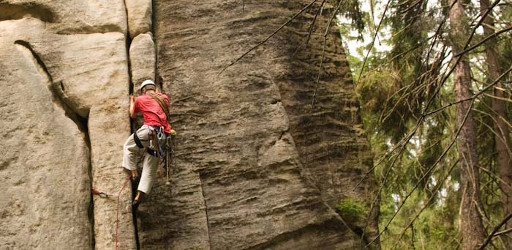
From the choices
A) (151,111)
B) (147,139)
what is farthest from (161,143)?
(151,111)

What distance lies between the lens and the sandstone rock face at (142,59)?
751cm

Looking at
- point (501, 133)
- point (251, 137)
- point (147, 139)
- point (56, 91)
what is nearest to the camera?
point (147, 139)

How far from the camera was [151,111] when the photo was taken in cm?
675

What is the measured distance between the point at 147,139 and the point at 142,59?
1.49m

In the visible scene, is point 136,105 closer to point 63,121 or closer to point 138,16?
point 63,121

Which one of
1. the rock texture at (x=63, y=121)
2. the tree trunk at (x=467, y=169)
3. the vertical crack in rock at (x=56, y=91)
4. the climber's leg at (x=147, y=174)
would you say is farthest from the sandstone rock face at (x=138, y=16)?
the tree trunk at (x=467, y=169)

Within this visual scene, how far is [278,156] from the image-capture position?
743cm

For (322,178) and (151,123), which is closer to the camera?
(151,123)

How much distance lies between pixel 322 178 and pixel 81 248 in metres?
3.35

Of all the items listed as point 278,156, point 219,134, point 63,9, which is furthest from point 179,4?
point 278,156

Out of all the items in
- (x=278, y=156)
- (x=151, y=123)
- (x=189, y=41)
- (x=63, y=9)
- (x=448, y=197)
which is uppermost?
(x=63, y=9)

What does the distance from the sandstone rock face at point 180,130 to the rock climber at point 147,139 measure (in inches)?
8.7

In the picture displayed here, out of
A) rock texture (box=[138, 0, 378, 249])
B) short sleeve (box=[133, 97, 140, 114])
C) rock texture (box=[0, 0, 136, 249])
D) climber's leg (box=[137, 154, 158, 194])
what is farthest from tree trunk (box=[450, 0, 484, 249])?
rock texture (box=[0, 0, 136, 249])

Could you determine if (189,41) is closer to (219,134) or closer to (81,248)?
(219,134)
